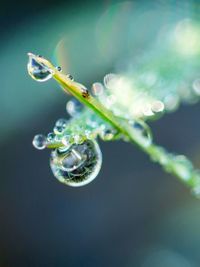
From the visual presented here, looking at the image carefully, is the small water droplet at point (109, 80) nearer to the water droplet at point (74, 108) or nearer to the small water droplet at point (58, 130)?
the water droplet at point (74, 108)

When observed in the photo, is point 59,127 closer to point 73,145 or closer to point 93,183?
point 73,145

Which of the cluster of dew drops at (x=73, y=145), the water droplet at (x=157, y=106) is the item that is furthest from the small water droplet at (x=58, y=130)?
the water droplet at (x=157, y=106)

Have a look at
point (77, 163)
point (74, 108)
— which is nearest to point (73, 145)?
point (77, 163)

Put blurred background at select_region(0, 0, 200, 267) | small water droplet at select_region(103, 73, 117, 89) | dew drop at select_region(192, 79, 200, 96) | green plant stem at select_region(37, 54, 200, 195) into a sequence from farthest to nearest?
1. blurred background at select_region(0, 0, 200, 267)
2. dew drop at select_region(192, 79, 200, 96)
3. small water droplet at select_region(103, 73, 117, 89)
4. green plant stem at select_region(37, 54, 200, 195)

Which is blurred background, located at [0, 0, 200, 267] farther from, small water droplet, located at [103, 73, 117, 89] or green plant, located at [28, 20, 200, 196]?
small water droplet, located at [103, 73, 117, 89]

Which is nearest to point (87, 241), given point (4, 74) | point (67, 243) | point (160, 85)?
point (67, 243)

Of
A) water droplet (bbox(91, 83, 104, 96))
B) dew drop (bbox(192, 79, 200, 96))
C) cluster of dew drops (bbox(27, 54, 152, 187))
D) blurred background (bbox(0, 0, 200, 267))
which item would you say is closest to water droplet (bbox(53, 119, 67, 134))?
cluster of dew drops (bbox(27, 54, 152, 187))

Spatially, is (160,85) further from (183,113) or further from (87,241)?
(183,113)
